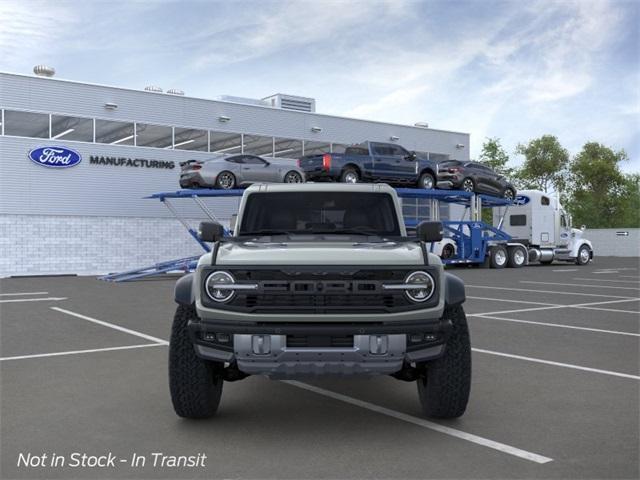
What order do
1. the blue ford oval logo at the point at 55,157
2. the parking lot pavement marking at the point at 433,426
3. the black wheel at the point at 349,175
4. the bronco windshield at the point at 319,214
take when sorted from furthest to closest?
1. the blue ford oval logo at the point at 55,157
2. the black wheel at the point at 349,175
3. the bronco windshield at the point at 319,214
4. the parking lot pavement marking at the point at 433,426

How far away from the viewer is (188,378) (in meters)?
5.03

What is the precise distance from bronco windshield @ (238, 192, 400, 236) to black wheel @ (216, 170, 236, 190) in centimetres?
1801

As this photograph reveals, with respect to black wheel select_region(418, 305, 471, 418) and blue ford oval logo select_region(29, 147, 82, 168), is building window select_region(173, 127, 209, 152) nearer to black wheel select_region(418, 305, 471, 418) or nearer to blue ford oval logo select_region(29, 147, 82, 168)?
blue ford oval logo select_region(29, 147, 82, 168)

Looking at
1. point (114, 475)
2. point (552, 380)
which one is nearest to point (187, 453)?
point (114, 475)

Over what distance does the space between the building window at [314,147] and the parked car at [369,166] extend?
9048 mm

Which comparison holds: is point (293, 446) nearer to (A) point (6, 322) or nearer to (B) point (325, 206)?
(B) point (325, 206)

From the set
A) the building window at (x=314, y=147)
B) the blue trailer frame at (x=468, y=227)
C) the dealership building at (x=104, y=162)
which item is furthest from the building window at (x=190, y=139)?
the building window at (x=314, y=147)

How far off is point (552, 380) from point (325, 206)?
2.74 m

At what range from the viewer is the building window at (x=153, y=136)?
1166 inches

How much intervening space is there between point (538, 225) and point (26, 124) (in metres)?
22.5

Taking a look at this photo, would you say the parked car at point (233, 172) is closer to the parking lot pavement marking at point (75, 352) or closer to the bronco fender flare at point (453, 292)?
the parking lot pavement marking at point (75, 352)

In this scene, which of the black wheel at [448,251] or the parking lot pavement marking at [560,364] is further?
the black wheel at [448,251]

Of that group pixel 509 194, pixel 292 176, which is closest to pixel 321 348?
pixel 292 176

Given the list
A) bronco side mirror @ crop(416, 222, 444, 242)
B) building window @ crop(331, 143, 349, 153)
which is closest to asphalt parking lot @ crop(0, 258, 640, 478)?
bronco side mirror @ crop(416, 222, 444, 242)
